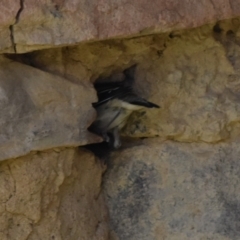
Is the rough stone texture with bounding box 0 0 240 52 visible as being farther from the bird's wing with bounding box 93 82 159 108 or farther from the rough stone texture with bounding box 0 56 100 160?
the bird's wing with bounding box 93 82 159 108

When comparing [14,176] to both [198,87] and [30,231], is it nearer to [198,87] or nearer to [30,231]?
[30,231]

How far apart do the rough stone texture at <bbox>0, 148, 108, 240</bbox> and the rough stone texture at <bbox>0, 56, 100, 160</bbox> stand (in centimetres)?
7

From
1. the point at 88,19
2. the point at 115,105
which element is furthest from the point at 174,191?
the point at 88,19

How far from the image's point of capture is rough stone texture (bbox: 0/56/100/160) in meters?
1.77

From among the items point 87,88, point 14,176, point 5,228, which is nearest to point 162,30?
point 87,88

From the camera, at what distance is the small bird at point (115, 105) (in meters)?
2.05

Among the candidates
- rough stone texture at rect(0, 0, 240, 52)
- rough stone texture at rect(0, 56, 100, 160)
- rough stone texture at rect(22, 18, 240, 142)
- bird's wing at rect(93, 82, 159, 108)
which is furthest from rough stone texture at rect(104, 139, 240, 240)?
rough stone texture at rect(0, 0, 240, 52)

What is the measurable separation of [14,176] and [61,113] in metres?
0.21

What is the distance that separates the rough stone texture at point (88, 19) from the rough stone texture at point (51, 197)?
1.13 ft

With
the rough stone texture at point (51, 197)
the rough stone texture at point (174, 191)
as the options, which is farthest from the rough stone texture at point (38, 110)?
the rough stone texture at point (174, 191)

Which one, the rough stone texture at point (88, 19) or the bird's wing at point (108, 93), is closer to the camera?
the rough stone texture at point (88, 19)

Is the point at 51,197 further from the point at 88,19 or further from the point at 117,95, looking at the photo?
the point at 88,19

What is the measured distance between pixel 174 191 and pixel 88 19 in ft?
2.21

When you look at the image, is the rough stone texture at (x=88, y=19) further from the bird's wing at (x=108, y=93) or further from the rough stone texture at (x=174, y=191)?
the rough stone texture at (x=174, y=191)
